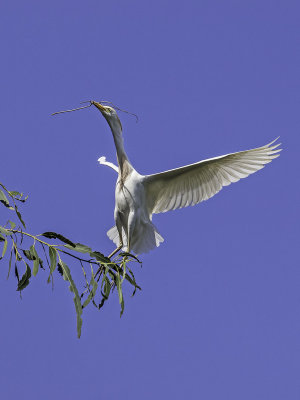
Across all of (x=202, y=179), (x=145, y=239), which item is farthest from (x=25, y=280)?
(x=202, y=179)

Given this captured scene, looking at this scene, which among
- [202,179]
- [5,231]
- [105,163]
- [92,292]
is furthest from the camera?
[105,163]

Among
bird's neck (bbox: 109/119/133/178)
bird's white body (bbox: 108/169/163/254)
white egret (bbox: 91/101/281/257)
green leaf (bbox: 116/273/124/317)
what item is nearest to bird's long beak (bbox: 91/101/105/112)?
white egret (bbox: 91/101/281/257)

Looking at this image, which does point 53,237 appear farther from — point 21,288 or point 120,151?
point 120,151

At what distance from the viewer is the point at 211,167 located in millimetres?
6098

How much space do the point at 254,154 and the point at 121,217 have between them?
3.72ft

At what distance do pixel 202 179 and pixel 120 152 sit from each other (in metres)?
0.67

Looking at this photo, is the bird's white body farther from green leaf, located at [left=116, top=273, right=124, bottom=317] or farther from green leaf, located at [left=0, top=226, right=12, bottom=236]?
green leaf, located at [left=0, top=226, right=12, bottom=236]

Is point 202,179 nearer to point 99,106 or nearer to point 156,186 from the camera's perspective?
point 156,186

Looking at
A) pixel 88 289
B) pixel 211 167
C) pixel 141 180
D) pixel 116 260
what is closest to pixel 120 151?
pixel 141 180

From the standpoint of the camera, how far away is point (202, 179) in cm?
615

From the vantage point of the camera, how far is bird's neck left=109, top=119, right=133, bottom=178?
19.4 feet

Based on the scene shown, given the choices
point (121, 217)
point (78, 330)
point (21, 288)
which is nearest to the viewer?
point (78, 330)

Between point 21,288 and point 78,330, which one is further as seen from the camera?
point 21,288

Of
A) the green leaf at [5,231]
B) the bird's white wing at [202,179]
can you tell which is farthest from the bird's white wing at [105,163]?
the green leaf at [5,231]
